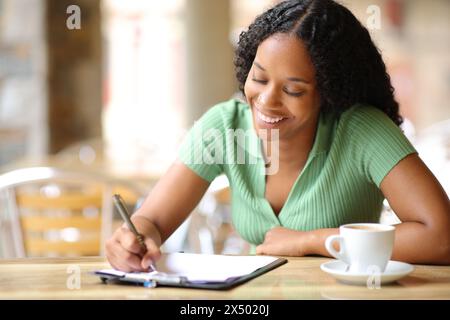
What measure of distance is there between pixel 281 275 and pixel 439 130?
12.9 ft

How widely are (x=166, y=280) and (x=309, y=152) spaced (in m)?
0.57

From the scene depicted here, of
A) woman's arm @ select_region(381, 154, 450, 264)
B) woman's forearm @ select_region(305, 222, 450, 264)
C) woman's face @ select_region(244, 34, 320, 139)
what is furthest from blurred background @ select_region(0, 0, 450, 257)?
woman's forearm @ select_region(305, 222, 450, 264)

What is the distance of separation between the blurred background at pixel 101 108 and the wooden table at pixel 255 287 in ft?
A: 2.09

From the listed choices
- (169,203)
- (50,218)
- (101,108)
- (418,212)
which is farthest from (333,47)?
(101,108)

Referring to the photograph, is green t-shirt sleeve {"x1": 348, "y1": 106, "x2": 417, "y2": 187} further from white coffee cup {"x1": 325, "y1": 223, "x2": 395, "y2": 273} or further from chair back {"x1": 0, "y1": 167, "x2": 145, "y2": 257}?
chair back {"x1": 0, "y1": 167, "x2": 145, "y2": 257}

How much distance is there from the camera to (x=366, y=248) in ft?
4.24

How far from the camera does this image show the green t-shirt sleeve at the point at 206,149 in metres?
1.78

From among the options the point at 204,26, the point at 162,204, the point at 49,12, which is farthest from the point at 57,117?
the point at 162,204

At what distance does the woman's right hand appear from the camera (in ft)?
4.54

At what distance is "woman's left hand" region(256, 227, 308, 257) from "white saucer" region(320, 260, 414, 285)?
18 centimetres

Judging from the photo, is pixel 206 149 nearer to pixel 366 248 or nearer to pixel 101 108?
pixel 366 248

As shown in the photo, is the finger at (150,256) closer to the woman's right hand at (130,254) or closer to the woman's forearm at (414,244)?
the woman's right hand at (130,254)

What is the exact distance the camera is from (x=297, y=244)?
1.54 m

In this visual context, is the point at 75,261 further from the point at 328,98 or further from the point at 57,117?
the point at 57,117
